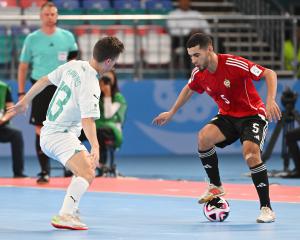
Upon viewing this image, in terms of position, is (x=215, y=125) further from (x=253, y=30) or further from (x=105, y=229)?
(x=253, y=30)

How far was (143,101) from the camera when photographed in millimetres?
19484

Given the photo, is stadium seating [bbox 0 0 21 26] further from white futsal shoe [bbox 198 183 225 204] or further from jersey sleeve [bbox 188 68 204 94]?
white futsal shoe [bbox 198 183 225 204]

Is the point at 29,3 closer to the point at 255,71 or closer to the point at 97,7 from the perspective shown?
the point at 97,7

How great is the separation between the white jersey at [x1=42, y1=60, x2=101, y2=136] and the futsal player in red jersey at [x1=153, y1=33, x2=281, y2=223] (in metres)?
1.37

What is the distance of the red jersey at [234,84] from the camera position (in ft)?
33.8

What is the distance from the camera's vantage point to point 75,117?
934 centimetres

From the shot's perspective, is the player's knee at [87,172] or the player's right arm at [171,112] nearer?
the player's knee at [87,172]

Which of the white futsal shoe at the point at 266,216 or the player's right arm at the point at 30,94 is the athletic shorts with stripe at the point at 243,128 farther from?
the player's right arm at the point at 30,94

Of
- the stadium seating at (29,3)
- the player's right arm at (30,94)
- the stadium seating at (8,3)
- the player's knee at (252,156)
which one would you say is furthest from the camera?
the stadium seating at (29,3)

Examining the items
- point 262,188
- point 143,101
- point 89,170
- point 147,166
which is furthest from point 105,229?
point 143,101

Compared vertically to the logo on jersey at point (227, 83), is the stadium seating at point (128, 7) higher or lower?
lower

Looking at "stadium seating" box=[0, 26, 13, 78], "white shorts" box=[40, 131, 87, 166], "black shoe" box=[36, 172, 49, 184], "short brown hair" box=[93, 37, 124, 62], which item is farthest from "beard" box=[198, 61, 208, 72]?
"stadium seating" box=[0, 26, 13, 78]

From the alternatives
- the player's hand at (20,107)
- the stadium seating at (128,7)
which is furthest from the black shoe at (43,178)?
the stadium seating at (128,7)

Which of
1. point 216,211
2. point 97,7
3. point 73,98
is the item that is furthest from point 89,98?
point 97,7
